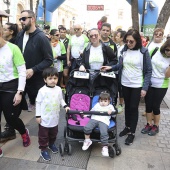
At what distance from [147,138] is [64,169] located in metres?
1.73

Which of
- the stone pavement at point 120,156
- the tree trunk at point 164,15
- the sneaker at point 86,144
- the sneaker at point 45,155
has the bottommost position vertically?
the stone pavement at point 120,156

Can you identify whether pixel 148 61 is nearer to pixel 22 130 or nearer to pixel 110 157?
pixel 110 157

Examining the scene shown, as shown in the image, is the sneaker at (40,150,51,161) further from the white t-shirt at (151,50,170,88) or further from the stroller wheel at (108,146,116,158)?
the white t-shirt at (151,50,170,88)

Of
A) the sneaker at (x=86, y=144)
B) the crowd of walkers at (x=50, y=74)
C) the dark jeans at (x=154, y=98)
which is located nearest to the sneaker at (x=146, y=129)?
the crowd of walkers at (x=50, y=74)

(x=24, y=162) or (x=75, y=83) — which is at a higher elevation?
(x=75, y=83)

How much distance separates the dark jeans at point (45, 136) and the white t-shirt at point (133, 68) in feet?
4.75

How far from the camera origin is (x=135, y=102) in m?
3.62

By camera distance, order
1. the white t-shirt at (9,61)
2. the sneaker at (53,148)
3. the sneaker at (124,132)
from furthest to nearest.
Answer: the sneaker at (124,132) < the sneaker at (53,148) < the white t-shirt at (9,61)

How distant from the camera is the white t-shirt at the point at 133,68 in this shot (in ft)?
11.4

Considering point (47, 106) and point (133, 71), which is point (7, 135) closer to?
point (47, 106)

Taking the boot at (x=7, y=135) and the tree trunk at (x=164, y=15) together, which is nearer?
the boot at (x=7, y=135)

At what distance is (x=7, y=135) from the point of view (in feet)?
12.0

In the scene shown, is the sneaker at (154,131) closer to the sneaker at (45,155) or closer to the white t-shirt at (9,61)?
the sneaker at (45,155)

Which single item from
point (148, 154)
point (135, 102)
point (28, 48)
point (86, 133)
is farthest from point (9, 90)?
point (148, 154)
